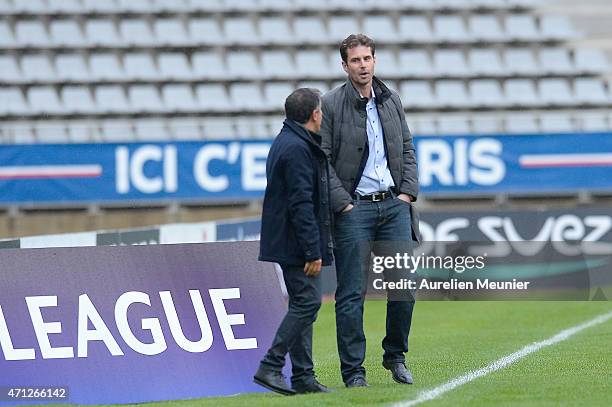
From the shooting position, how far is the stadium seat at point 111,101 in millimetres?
25594

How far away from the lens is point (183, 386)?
7.77 meters

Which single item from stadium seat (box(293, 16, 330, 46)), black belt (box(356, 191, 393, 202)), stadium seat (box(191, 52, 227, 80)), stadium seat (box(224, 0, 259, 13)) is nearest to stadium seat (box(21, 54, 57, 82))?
stadium seat (box(191, 52, 227, 80))

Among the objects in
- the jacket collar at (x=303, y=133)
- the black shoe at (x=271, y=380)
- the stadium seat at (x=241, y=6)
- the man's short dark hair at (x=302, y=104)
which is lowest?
the black shoe at (x=271, y=380)

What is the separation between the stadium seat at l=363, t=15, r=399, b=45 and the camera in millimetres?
26844

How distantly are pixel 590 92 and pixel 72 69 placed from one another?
10526 millimetres

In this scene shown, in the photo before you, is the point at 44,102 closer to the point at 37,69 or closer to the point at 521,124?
the point at 37,69

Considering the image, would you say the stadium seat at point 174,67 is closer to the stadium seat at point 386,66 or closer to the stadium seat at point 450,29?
the stadium seat at point 386,66

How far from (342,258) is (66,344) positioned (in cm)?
173

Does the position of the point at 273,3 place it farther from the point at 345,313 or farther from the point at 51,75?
the point at 345,313

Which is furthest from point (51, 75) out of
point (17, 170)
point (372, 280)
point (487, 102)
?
point (372, 280)

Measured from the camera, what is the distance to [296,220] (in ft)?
24.2

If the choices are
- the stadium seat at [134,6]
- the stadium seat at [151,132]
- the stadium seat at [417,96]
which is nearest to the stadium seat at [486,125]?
the stadium seat at [417,96]

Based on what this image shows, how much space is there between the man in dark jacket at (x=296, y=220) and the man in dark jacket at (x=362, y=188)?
0.93 ft

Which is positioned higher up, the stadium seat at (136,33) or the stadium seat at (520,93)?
the stadium seat at (136,33)
